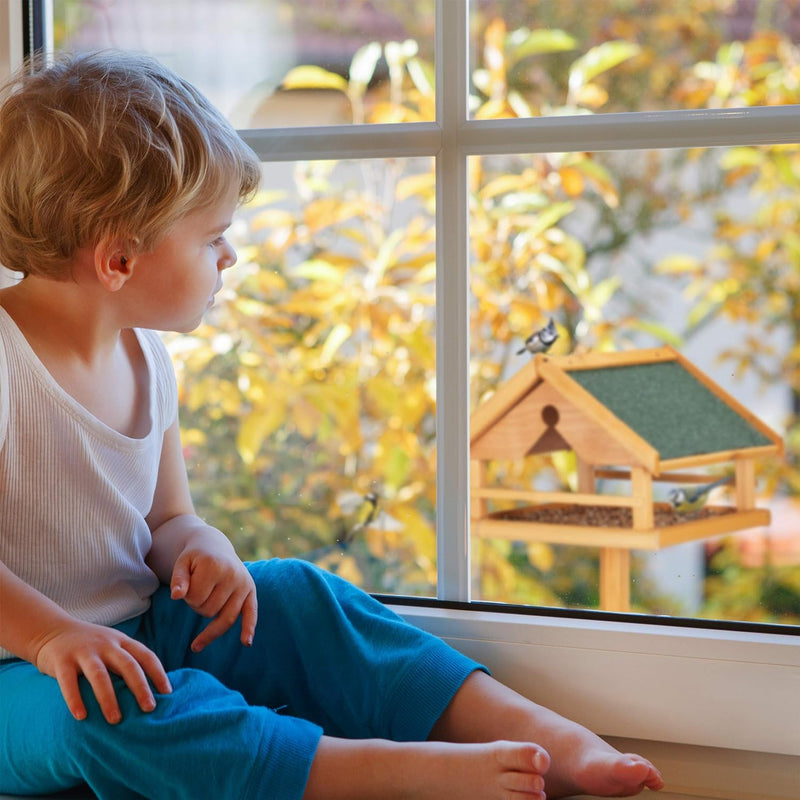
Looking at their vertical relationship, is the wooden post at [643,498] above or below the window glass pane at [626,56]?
below

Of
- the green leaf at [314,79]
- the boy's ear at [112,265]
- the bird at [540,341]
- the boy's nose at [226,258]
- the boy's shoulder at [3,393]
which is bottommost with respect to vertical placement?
the boy's shoulder at [3,393]

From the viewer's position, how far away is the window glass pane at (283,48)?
3.72ft

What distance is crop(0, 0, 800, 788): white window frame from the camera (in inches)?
36.5

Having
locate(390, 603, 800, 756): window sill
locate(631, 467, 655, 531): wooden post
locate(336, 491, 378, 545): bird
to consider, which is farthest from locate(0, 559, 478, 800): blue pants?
locate(631, 467, 655, 531): wooden post

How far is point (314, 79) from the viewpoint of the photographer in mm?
1161

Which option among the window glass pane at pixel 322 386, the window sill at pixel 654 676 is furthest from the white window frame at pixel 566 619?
the window glass pane at pixel 322 386

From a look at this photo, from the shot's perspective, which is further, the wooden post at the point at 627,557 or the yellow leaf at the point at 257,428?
the yellow leaf at the point at 257,428

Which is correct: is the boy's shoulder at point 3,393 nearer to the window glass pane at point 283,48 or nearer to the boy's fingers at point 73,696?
the boy's fingers at point 73,696

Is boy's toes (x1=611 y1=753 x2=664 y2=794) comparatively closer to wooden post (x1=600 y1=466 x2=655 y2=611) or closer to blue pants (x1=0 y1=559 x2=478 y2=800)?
blue pants (x1=0 y1=559 x2=478 y2=800)

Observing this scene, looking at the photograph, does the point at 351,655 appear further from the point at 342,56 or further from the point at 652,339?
the point at 342,56

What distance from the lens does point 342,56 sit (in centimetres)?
116

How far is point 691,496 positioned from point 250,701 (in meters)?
0.57

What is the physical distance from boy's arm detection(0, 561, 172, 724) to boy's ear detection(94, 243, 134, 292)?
277mm

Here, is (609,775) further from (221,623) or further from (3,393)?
(3,393)
